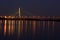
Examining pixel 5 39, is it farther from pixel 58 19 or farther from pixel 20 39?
pixel 58 19

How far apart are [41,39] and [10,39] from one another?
4.35 feet

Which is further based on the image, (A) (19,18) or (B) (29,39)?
(A) (19,18)

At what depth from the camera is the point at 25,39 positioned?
8.09 metres

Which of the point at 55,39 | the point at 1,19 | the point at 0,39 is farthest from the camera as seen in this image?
the point at 1,19

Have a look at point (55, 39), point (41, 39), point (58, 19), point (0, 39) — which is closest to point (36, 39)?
point (41, 39)

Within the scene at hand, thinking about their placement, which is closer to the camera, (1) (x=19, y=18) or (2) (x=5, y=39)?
(2) (x=5, y=39)

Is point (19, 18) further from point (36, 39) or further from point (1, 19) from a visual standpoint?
point (36, 39)

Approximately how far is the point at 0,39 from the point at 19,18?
17991mm

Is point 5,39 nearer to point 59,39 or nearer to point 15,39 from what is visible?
point 15,39

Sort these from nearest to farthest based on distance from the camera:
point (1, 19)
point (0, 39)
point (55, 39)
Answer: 1. point (0, 39)
2. point (55, 39)
3. point (1, 19)

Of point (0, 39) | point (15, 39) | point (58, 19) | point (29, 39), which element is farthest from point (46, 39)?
point (58, 19)

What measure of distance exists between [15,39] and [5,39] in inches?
16.5

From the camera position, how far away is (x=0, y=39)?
7.45 meters

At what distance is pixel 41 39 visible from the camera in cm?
766
